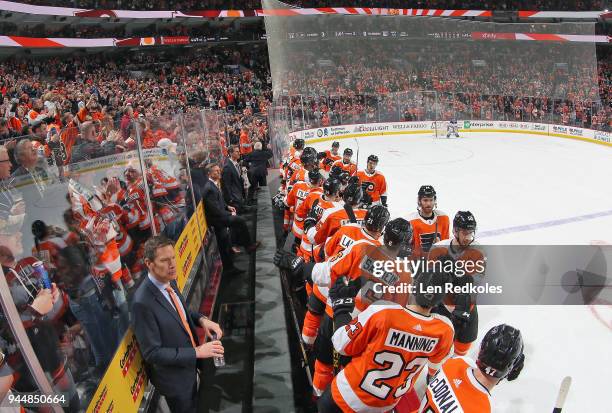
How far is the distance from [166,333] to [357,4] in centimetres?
3433

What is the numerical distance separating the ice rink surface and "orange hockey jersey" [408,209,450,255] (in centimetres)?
105

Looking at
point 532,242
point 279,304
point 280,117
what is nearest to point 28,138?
point 279,304

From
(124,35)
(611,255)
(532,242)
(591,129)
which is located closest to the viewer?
(611,255)

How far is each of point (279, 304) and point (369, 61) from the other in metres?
20.3

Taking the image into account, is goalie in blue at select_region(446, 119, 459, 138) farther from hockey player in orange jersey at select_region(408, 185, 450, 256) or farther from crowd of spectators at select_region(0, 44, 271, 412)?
hockey player in orange jersey at select_region(408, 185, 450, 256)

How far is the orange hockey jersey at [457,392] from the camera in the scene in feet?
5.51

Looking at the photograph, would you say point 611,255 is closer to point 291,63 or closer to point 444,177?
point 444,177

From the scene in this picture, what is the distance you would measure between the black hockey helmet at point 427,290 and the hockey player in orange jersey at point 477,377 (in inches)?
11.5

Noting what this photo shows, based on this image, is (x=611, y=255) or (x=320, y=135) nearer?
(x=611, y=255)

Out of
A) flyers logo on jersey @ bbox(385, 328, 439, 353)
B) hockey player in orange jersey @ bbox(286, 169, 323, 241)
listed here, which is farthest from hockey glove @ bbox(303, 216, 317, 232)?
flyers logo on jersey @ bbox(385, 328, 439, 353)

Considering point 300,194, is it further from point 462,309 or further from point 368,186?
point 462,309

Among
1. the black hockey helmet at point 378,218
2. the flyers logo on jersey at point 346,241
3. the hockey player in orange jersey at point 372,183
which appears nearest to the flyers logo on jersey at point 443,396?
the black hockey helmet at point 378,218

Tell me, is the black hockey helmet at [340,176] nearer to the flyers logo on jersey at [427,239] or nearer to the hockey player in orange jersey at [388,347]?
the flyers logo on jersey at [427,239]

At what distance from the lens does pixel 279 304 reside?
4.37 m
